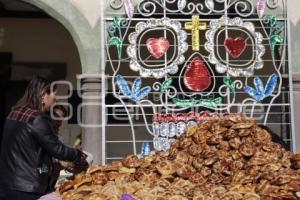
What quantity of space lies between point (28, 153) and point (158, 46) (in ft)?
10.3

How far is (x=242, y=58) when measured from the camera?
23.4 ft

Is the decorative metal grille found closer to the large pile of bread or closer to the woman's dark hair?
the large pile of bread

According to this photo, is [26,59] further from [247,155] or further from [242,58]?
[247,155]

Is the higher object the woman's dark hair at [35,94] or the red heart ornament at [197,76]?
the red heart ornament at [197,76]

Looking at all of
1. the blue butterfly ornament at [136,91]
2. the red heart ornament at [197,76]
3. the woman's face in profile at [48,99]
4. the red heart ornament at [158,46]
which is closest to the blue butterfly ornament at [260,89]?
the red heart ornament at [197,76]

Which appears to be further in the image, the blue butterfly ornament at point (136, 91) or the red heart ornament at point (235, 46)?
the red heart ornament at point (235, 46)

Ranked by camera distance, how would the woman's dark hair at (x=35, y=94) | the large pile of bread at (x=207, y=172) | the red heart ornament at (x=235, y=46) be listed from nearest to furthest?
the large pile of bread at (x=207, y=172)
the woman's dark hair at (x=35, y=94)
the red heart ornament at (x=235, y=46)

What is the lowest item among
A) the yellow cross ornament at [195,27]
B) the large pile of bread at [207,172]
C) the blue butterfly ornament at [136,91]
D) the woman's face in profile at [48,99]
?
the large pile of bread at [207,172]

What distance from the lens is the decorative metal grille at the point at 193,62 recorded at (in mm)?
6344

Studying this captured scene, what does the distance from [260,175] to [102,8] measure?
3.54 meters

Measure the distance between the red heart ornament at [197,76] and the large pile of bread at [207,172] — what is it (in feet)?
7.85

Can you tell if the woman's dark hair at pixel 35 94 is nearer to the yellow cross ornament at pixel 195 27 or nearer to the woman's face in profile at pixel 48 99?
the woman's face in profile at pixel 48 99

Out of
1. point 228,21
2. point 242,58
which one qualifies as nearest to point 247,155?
point 228,21

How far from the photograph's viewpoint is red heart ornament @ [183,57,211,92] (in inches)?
252
